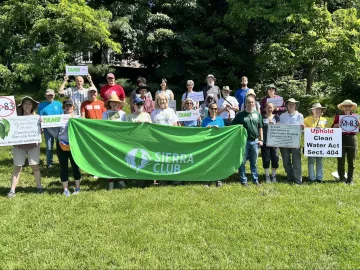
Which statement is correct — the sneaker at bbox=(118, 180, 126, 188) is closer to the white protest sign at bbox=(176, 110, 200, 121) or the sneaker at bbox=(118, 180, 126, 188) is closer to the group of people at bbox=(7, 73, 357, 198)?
the group of people at bbox=(7, 73, 357, 198)

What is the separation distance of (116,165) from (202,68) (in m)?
9.93

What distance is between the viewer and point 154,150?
702 centimetres

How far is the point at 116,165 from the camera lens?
22.7ft

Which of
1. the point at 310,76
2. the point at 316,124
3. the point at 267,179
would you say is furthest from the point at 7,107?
the point at 310,76

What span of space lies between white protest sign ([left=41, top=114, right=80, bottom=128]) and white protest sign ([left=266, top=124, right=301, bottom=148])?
4059mm

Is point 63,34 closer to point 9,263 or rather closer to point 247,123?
point 247,123

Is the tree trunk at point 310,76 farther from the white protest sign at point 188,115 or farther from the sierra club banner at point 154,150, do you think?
the sierra club banner at point 154,150

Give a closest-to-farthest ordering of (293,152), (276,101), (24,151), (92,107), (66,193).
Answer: (66,193) → (24,151) → (293,152) → (92,107) → (276,101)

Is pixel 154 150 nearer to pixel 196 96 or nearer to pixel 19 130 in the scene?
pixel 196 96

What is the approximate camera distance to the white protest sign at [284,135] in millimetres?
7320

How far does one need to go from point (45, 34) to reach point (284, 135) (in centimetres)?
785

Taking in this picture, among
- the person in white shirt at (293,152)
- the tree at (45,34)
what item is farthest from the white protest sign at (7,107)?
the person in white shirt at (293,152)

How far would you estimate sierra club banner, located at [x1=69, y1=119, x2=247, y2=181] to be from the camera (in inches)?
268

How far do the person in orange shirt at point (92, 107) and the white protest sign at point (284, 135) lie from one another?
365 centimetres
